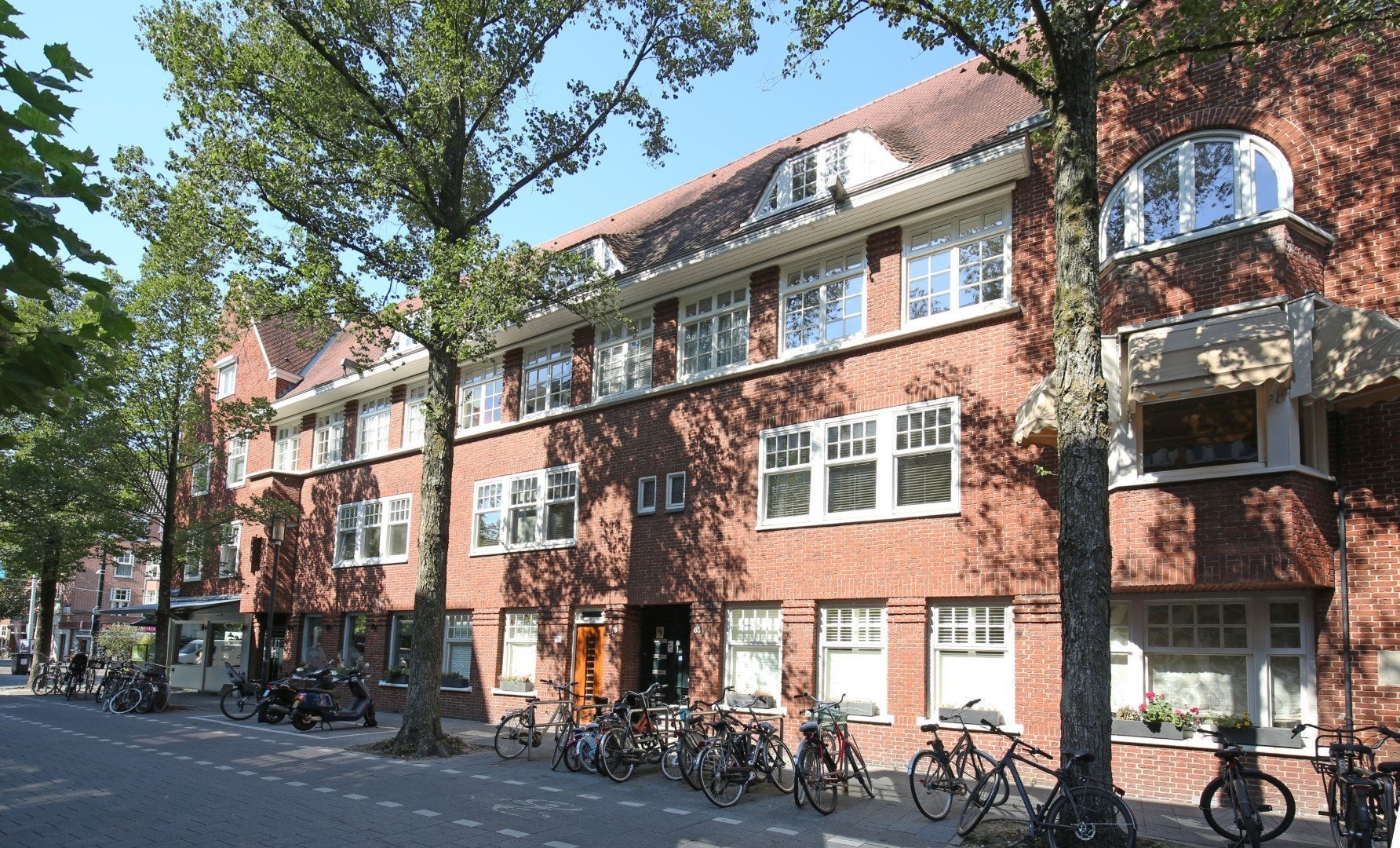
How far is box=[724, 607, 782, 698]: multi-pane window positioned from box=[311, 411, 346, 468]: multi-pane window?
1574 centimetres

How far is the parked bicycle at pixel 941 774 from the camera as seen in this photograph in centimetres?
1052

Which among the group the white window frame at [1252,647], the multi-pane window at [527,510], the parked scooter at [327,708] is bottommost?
the parked scooter at [327,708]

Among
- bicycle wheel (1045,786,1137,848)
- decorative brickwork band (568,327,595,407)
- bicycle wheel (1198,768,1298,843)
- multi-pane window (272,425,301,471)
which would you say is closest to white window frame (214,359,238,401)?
multi-pane window (272,425,301,471)

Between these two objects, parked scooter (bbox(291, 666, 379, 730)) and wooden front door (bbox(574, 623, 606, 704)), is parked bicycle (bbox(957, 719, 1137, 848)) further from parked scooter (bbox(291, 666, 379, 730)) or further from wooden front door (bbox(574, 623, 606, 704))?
parked scooter (bbox(291, 666, 379, 730))

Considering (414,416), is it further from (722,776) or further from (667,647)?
(722,776)

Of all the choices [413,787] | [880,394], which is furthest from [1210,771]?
[413,787]

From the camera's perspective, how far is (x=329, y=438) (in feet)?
96.1

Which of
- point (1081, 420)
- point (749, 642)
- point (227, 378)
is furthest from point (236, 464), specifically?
point (1081, 420)

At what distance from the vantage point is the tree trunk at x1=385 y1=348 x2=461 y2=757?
50.4 feet

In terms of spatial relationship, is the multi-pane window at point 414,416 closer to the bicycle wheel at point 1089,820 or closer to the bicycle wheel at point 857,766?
the bicycle wheel at point 857,766

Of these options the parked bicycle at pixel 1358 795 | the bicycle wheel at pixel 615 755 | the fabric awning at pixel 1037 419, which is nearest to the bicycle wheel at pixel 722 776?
the bicycle wheel at pixel 615 755

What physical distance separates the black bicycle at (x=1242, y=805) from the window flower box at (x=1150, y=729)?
174 centimetres

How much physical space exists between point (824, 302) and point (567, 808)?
9.05 meters

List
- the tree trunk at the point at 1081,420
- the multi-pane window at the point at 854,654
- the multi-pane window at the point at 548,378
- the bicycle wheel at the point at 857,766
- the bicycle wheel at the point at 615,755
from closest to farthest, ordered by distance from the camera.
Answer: the tree trunk at the point at 1081,420 → the bicycle wheel at the point at 857,766 → the bicycle wheel at the point at 615,755 → the multi-pane window at the point at 854,654 → the multi-pane window at the point at 548,378
